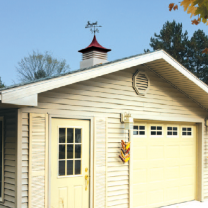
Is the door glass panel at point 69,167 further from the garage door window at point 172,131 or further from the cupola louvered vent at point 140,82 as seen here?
the garage door window at point 172,131

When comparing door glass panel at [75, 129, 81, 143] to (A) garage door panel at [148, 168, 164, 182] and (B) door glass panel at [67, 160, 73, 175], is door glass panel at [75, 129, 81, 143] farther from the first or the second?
(A) garage door panel at [148, 168, 164, 182]

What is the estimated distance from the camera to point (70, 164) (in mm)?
6160

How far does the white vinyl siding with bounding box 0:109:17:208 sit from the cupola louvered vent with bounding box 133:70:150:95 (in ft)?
9.44

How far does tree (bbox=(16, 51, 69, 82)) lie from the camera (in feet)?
94.5

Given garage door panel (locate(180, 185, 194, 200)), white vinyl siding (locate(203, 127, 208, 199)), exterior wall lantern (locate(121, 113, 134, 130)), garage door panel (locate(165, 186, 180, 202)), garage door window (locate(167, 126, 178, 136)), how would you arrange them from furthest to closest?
white vinyl siding (locate(203, 127, 208, 199)), garage door panel (locate(180, 185, 194, 200)), garage door window (locate(167, 126, 178, 136)), garage door panel (locate(165, 186, 180, 202)), exterior wall lantern (locate(121, 113, 134, 130))

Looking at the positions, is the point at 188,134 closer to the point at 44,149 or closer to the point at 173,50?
the point at 44,149

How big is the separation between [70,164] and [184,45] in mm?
20345

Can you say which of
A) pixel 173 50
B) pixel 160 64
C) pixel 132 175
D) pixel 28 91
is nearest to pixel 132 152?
pixel 132 175

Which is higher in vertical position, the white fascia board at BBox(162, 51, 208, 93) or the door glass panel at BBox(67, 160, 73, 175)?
the white fascia board at BBox(162, 51, 208, 93)

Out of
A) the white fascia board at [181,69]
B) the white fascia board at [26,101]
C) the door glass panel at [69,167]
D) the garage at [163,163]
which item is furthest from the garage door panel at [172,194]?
the white fascia board at [26,101]

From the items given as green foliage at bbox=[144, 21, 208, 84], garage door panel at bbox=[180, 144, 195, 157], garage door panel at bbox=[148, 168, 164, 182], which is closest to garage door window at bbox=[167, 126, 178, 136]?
garage door panel at bbox=[180, 144, 195, 157]

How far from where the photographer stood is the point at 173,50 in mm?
24469

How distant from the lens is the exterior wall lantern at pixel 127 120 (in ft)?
22.5

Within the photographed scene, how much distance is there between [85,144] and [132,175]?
145 centimetres
